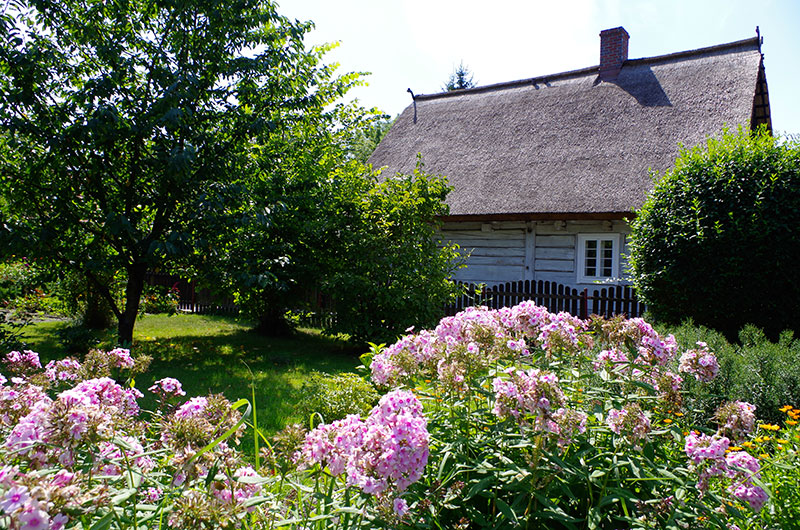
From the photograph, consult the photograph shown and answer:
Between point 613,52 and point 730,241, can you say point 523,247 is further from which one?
point 613,52

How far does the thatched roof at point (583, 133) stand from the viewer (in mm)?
11516

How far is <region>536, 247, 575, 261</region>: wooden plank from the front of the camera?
1205 cm

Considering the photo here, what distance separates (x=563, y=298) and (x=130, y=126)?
805 centimetres

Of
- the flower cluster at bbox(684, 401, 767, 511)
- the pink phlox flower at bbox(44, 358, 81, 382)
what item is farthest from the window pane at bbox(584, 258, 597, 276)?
the pink phlox flower at bbox(44, 358, 81, 382)

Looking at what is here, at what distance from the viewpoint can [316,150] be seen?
9414 mm

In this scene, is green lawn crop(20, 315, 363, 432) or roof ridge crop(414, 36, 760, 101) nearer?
green lawn crop(20, 315, 363, 432)

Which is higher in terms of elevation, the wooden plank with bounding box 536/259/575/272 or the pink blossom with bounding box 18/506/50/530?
the wooden plank with bounding box 536/259/575/272

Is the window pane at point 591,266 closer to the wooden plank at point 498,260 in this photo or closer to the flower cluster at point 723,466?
the wooden plank at point 498,260

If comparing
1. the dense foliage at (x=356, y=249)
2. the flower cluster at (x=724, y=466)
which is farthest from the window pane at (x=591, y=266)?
the flower cluster at (x=724, y=466)

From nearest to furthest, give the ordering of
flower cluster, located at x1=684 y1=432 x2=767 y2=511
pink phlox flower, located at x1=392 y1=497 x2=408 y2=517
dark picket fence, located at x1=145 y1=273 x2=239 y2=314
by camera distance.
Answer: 1. pink phlox flower, located at x1=392 y1=497 x2=408 y2=517
2. flower cluster, located at x1=684 y1=432 x2=767 y2=511
3. dark picket fence, located at x1=145 y1=273 x2=239 y2=314

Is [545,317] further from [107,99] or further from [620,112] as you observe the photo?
[620,112]

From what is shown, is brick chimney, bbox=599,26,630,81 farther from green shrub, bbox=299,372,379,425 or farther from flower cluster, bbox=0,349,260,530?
flower cluster, bbox=0,349,260,530

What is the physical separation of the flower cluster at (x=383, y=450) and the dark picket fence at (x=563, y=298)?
756 cm

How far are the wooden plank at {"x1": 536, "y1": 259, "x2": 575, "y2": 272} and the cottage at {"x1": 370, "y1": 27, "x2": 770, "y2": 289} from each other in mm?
24
